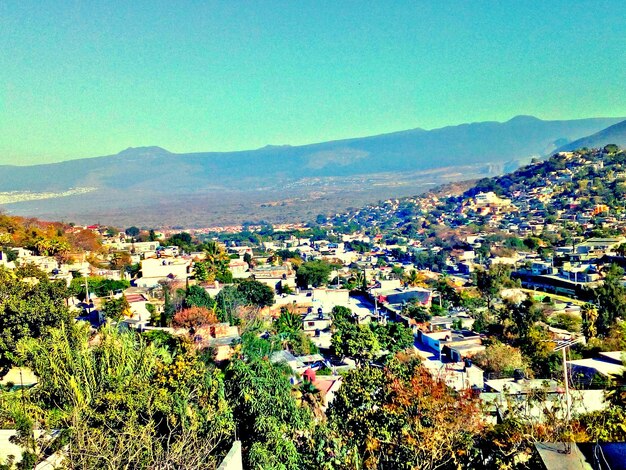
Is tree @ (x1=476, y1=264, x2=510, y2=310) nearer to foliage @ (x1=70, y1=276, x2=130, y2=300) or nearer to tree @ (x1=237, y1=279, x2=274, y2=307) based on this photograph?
tree @ (x1=237, y1=279, x2=274, y2=307)

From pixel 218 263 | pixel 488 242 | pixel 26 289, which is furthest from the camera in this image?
pixel 488 242

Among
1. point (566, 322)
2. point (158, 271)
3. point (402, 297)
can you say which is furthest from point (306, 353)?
point (158, 271)

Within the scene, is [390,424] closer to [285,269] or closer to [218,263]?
[218,263]

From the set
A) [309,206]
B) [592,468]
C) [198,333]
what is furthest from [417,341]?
[309,206]

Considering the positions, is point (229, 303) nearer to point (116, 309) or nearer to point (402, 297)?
point (116, 309)

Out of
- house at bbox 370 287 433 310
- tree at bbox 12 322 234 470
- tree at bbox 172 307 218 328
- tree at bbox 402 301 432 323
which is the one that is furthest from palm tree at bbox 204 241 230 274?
tree at bbox 12 322 234 470
